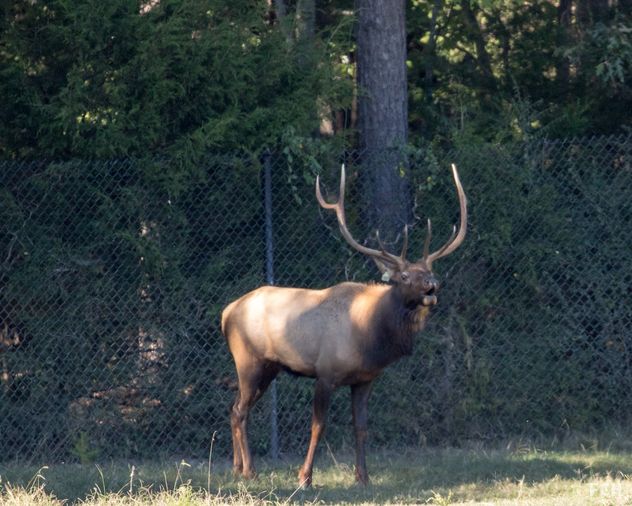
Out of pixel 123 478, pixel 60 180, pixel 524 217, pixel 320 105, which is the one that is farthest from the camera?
pixel 320 105

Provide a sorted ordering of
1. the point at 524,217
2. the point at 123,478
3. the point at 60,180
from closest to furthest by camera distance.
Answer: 1. the point at 123,478
2. the point at 60,180
3. the point at 524,217

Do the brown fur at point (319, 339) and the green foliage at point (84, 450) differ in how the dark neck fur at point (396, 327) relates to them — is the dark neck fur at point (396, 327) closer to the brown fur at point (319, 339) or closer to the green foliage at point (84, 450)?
the brown fur at point (319, 339)

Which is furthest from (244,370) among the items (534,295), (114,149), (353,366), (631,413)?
(631,413)

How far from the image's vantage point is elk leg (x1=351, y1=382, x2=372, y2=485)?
849cm

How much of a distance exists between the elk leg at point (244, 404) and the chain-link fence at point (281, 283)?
814 millimetres

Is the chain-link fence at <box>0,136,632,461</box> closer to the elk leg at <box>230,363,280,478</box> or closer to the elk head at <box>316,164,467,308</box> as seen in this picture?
the elk leg at <box>230,363,280,478</box>

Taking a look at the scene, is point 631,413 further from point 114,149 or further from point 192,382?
point 114,149

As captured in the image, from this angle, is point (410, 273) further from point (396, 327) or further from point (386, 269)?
point (396, 327)

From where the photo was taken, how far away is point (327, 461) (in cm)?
953

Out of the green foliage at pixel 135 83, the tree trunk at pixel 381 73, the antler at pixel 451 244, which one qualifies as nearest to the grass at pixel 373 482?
the antler at pixel 451 244

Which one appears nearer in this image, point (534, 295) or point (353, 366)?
point (353, 366)

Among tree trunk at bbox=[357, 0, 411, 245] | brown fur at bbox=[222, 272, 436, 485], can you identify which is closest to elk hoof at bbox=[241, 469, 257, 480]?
brown fur at bbox=[222, 272, 436, 485]

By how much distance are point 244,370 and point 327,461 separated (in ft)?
4.16

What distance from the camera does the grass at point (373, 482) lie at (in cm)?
732
